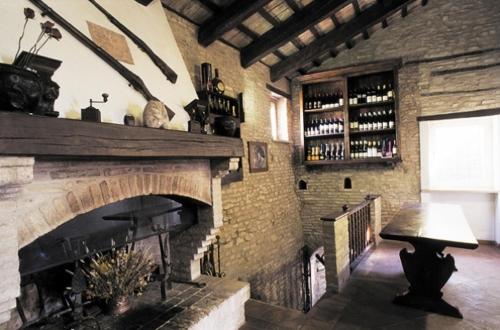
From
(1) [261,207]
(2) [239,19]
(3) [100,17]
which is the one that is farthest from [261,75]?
(3) [100,17]

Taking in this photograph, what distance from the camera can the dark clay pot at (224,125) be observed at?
3074mm

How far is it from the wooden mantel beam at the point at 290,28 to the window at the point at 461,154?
281cm

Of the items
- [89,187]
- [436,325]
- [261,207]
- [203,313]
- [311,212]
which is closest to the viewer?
[89,187]

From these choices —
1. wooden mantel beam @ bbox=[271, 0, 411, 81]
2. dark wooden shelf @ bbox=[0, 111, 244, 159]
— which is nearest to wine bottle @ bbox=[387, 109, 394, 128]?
wooden mantel beam @ bbox=[271, 0, 411, 81]

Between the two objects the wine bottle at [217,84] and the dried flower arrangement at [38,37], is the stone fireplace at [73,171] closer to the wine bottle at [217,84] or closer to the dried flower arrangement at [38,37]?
the dried flower arrangement at [38,37]

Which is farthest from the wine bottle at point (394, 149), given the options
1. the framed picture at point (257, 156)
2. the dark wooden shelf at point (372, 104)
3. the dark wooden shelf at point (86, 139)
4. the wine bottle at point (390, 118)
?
the dark wooden shelf at point (86, 139)

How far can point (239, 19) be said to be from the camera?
3672mm

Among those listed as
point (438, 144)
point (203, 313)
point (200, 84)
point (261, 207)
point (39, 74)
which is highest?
point (200, 84)

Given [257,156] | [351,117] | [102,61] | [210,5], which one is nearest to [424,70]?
[351,117]

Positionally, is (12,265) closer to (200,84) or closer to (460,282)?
(200,84)

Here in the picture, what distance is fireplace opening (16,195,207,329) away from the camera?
2004 millimetres

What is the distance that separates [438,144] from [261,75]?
3407 millimetres

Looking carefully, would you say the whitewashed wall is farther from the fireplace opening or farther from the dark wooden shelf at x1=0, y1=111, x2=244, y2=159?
the fireplace opening

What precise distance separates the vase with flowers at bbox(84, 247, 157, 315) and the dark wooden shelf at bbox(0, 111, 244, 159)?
36.1 inches
